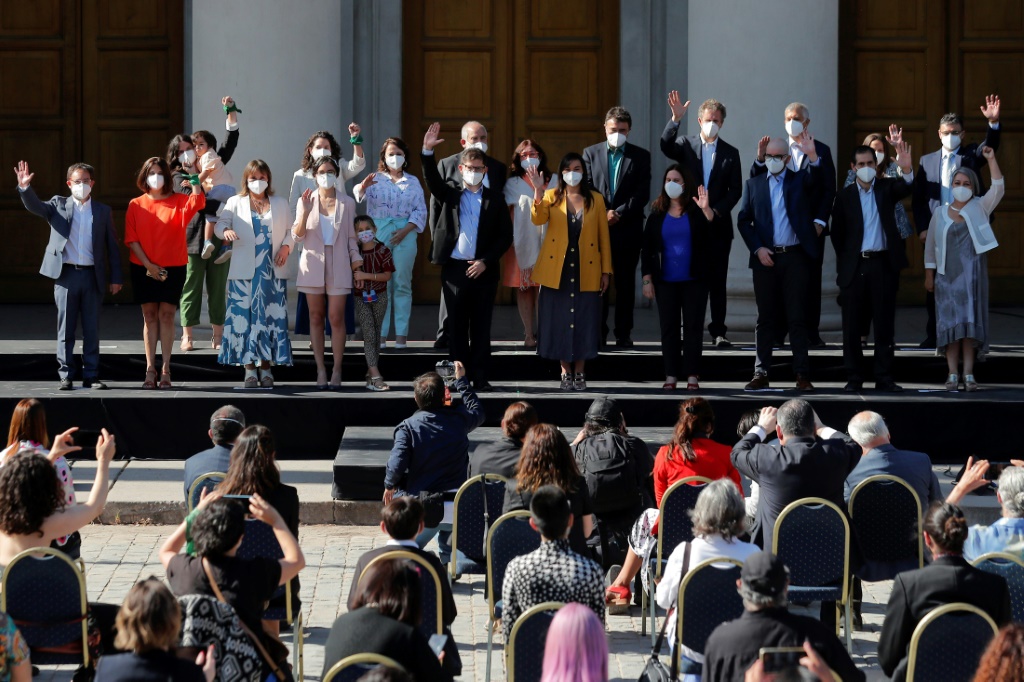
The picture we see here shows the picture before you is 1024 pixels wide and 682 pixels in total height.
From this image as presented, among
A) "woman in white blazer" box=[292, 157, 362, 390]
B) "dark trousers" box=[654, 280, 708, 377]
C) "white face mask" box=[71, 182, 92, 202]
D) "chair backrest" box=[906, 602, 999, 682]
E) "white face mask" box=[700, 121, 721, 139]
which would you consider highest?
"white face mask" box=[700, 121, 721, 139]

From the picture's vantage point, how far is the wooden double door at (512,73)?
54.3ft

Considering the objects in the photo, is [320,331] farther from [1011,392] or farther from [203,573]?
[203,573]

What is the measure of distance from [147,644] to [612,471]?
12.3 feet

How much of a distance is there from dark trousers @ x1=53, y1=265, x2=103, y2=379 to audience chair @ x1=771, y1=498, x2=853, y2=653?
6.38m

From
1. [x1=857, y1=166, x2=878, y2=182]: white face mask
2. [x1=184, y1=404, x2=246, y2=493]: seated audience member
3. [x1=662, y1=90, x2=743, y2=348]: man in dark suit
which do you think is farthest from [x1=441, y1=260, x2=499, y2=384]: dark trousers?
[x1=184, y1=404, x2=246, y2=493]: seated audience member

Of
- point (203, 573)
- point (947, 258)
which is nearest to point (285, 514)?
point (203, 573)

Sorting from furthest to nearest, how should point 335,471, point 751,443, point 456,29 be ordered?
1. point 456,29
2. point 335,471
3. point 751,443

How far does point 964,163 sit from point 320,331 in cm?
508

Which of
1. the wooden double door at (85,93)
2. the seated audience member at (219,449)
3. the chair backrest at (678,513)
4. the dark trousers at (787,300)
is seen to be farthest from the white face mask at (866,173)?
the wooden double door at (85,93)

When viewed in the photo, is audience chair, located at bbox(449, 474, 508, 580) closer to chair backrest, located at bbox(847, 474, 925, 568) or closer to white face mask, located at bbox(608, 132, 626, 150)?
chair backrest, located at bbox(847, 474, 925, 568)

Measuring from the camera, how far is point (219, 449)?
25.9 feet

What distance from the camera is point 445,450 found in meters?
8.49

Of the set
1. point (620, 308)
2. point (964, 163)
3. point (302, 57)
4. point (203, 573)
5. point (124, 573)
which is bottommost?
point (124, 573)

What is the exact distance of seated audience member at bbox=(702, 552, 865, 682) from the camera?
17.2 feet
